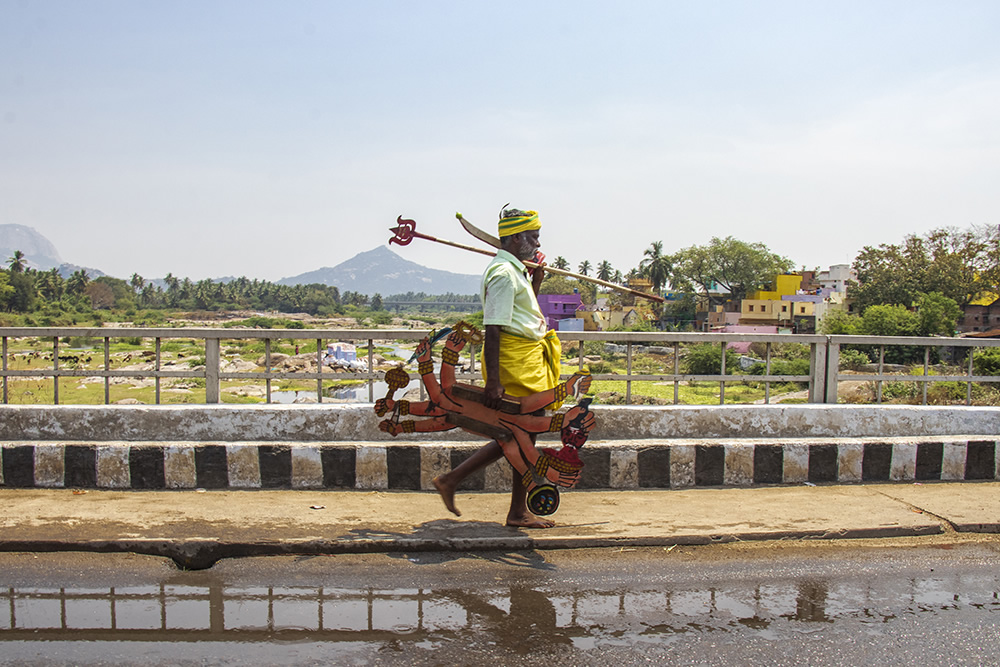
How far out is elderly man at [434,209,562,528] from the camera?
15.7 ft

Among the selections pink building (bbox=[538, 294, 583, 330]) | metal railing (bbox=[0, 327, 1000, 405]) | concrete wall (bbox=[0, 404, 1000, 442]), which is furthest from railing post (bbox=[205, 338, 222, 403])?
pink building (bbox=[538, 294, 583, 330])

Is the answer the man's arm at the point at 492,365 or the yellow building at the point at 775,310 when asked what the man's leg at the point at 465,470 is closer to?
the man's arm at the point at 492,365

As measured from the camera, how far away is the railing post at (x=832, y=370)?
6.73m

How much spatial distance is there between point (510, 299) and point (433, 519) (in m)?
1.61

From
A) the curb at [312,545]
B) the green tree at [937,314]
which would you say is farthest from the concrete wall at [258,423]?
the green tree at [937,314]

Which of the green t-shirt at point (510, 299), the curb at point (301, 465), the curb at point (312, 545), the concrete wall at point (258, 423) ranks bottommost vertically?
the curb at point (312, 545)

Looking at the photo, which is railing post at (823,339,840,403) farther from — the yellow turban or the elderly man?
the yellow turban

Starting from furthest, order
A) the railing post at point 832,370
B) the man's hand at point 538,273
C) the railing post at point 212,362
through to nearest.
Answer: the railing post at point 832,370
the railing post at point 212,362
the man's hand at point 538,273

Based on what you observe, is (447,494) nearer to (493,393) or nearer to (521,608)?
(493,393)

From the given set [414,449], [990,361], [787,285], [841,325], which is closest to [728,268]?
[787,285]

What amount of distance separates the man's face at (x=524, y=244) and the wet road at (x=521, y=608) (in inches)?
71.4

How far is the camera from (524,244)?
16.5 ft

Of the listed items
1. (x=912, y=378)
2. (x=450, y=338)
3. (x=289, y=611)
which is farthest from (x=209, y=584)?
(x=912, y=378)

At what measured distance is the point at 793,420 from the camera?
21.6ft
